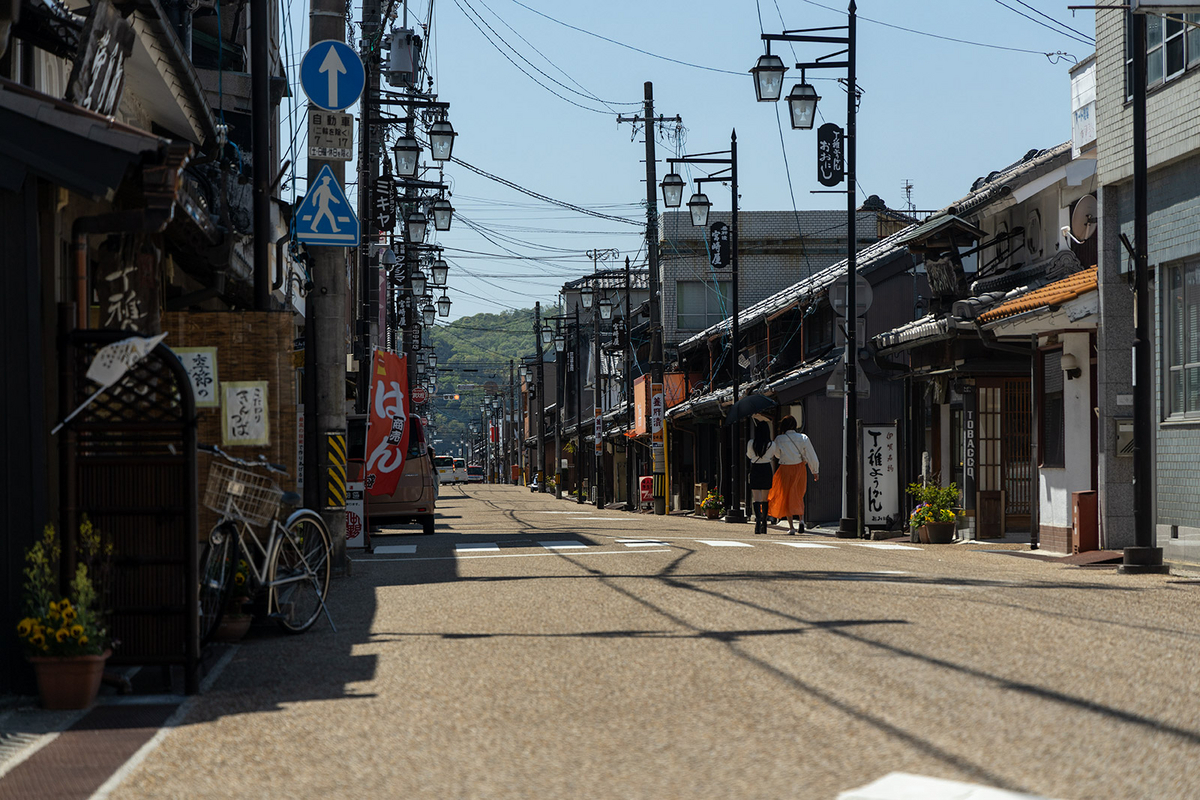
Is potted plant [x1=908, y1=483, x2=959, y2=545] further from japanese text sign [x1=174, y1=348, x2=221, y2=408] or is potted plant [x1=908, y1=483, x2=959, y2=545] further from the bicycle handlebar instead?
japanese text sign [x1=174, y1=348, x2=221, y2=408]

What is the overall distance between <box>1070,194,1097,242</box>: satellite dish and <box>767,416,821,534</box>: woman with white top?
20.8 feet

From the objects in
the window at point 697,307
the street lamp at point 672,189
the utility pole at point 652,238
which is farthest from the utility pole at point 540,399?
the street lamp at point 672,189

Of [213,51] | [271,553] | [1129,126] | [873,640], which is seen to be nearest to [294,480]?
[271,553]

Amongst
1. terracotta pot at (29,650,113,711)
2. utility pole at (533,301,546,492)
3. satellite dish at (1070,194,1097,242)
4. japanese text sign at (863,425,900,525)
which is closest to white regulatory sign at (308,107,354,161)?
terracotta pot at (29,650,113,711)

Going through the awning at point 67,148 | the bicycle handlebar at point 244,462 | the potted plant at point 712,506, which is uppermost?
the awning at point 67,148

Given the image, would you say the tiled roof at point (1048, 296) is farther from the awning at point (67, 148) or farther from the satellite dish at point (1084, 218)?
the awning at point (67, 148)

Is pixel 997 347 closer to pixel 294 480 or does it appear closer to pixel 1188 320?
pixel 1188 320

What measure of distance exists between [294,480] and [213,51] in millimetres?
14303

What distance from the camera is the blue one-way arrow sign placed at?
1388cm

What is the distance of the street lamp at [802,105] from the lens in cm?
2383

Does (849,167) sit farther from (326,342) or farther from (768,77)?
(326,342)

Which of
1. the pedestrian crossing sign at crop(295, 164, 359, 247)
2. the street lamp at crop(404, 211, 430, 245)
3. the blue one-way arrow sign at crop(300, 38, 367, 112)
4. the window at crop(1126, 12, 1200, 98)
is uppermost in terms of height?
the street lamp at crop(404, 211, 430, 245)

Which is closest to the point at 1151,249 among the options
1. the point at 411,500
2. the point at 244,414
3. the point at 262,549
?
the point at 244,414

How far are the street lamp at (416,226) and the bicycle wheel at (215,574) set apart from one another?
2610 cm
